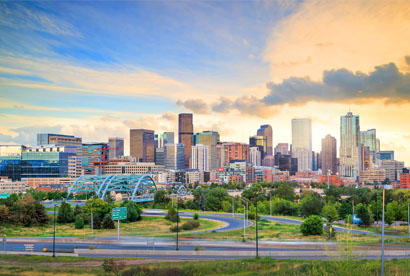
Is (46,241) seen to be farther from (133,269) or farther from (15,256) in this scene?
(133,269)

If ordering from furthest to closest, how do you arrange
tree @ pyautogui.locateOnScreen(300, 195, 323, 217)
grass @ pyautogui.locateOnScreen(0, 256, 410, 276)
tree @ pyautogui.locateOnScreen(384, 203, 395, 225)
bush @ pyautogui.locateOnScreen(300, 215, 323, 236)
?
tree @ pyautogui.locateOnScreen(300, 195, 323, 217)
tree @ pyautogui.locateOnScreen(384, 203, 395, 225)
bush @ pyautogui.locateOnScreen(300, 215, 323, 236)
grass @ pyautogui.locateOnScreen(0, 256, 410, 276)

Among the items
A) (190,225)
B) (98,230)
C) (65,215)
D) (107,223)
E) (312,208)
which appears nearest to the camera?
(190,225)

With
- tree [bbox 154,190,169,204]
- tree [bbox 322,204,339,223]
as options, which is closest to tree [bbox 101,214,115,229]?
tree [bbox 322,204,339,223]

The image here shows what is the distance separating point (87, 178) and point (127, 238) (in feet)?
271

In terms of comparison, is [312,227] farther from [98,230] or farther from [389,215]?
[98,230]

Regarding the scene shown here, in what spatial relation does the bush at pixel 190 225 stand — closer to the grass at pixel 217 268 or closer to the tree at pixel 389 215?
→ the grass at pixel 217 268

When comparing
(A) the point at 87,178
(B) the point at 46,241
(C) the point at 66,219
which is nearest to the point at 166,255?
(B) the point at 46,241

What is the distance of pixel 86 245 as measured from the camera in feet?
168

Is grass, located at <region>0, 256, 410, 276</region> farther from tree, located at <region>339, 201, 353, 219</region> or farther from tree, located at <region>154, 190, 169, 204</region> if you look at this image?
tree, located at <region>154, 190, 169, 204</region>

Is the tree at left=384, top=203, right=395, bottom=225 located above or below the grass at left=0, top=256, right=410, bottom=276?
below

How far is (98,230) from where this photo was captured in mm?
69688

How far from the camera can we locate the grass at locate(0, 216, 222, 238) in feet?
208

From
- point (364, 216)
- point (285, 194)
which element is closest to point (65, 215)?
point (364, 216)

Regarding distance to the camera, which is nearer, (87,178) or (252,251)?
(252,251)
